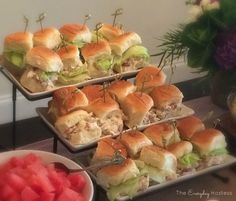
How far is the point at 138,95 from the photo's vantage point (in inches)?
43.5

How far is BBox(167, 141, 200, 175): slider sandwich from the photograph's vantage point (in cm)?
103

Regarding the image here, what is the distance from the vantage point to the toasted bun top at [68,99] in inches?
41.0

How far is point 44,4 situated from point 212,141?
1100 mm

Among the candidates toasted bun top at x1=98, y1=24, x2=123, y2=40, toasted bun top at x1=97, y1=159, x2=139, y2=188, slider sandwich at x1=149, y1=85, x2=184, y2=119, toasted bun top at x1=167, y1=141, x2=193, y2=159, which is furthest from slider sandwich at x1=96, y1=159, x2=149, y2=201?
toasted bun top at x1=98, y1=24, x2=123, y2=40

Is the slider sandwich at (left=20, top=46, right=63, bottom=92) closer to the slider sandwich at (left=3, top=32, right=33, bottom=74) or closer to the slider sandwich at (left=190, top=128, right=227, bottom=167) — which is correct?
the slider sandwich at (left=3, top=32, right=33, bottom=74)

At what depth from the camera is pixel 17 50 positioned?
1.13 m

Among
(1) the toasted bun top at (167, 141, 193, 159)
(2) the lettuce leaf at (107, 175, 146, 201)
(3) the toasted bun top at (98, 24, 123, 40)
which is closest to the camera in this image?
(2) the lettuce leaf at (107, 175, 146, 201)

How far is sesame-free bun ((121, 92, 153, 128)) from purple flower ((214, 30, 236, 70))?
19 centimetres

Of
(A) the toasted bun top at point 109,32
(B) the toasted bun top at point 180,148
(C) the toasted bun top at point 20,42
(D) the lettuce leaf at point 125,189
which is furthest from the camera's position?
(A) the toasted bun top at point 109,32

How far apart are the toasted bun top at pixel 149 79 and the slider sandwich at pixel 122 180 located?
26 cm

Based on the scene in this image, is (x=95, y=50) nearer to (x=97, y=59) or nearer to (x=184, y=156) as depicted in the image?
(x=97, y=59)

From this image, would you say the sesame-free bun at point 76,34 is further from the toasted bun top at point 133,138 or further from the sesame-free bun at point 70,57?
the toasted bun top at point 133,138

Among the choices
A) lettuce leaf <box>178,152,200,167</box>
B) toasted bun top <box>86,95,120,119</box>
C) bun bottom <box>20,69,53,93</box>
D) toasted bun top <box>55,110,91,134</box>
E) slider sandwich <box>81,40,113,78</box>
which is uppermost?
slider sandwich <box>81,40,113,78</box>

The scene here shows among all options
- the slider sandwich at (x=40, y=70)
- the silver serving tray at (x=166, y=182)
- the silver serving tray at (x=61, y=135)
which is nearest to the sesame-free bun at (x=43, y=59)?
the slider sandwich at (x=40, y=70)
